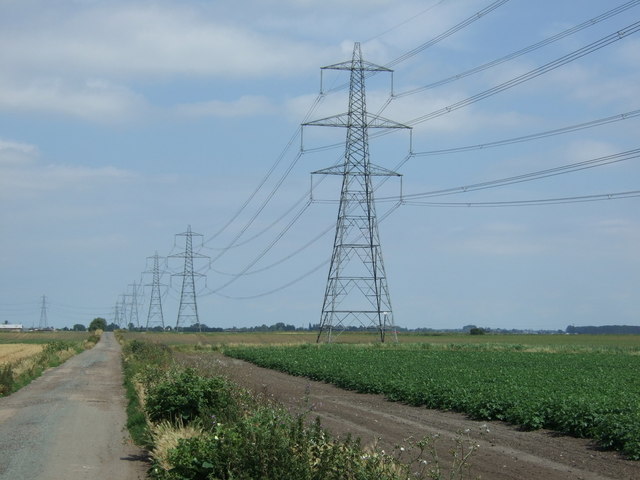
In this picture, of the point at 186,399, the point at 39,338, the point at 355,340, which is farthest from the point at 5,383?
the point at 39,338

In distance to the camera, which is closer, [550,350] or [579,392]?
[579,392]

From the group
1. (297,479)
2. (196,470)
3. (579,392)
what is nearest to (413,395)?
(579,392)

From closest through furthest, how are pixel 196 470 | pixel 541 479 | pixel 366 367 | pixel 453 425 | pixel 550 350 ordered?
1. pixel 196 470
2. pixel 541 479
3. pixel 453 425
4. pixel 366 367
5. pixel 550 350

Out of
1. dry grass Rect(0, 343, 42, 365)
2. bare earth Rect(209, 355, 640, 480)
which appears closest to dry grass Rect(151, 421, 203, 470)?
bare earth Rect(209, 355, 640, 480)

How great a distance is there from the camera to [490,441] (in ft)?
58.1

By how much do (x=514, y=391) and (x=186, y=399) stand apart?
39.6 feet

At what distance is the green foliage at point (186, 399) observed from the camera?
52.1ft

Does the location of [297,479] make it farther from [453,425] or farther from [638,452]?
[453,425]

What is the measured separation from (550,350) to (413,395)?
146 feet

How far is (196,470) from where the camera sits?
1160 centimetres

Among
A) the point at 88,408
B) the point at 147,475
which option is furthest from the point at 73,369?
the point at 147,475

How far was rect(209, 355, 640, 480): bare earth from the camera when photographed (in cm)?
1429

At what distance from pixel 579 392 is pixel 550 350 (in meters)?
45.4

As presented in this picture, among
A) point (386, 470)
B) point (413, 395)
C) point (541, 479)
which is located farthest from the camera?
point (413, 395)
